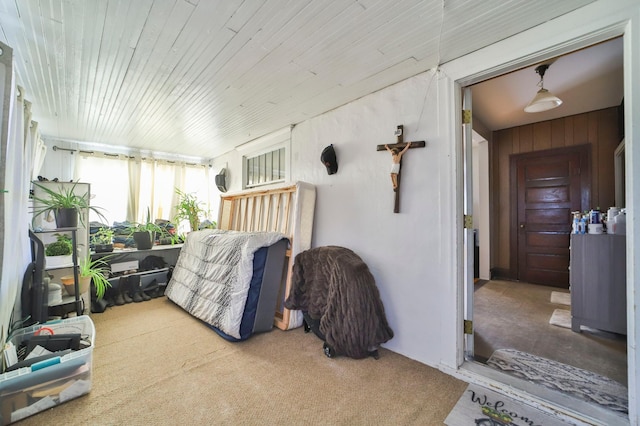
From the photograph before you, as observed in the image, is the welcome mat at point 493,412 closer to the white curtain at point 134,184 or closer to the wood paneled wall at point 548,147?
the wood paneled wall at point 548,147

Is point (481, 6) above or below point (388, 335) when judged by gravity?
above

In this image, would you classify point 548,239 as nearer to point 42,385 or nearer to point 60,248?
point 42,385

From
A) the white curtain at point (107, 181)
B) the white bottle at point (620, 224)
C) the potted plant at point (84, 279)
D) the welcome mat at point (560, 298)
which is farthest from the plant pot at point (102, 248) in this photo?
the welcome mat at point (560, 298)

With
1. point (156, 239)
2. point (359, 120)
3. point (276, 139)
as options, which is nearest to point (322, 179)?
point (359, 120)

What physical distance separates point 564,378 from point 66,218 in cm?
404

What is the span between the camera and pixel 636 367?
49.1 inches

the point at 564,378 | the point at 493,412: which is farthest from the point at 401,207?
the point at 564,378

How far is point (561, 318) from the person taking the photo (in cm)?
275

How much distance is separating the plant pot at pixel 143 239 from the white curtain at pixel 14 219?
4.82ft

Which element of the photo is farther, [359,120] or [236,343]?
[359,120]

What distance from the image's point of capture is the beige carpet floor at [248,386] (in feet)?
4.58

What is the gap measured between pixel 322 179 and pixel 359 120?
28.5 inches

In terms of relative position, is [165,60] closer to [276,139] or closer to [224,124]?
[224,124]

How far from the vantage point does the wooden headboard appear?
8.52 feet
